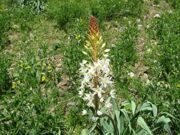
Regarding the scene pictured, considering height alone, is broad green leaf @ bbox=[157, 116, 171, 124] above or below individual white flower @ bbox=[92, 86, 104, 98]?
below

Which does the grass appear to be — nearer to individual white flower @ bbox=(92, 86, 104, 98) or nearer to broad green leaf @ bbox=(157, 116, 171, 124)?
broad green leaf @ bbox=(157, 116, 171, 124)

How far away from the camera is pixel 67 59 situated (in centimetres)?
951

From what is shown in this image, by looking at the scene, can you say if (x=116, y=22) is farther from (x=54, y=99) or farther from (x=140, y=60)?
(x=54, y=99)

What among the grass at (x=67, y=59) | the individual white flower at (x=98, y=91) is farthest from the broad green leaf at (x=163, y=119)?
the individual white flower at (x=98, y=91)

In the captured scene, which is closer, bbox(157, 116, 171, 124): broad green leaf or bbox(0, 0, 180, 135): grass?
bbox(157, 116, 171, 124): broad green leaf

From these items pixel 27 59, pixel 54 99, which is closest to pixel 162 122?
pixel 54 99

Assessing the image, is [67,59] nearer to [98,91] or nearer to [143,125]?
[143,125]

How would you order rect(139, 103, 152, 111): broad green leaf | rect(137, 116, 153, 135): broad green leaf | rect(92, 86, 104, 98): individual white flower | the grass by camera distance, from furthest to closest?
the grass
rect(139, 103, 152, 111): broad green leaf
rect(137, 116, 153, 135): broad green leaf
rect(92, 86, 104, 98): individual white flower

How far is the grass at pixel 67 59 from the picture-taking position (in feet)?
25.0

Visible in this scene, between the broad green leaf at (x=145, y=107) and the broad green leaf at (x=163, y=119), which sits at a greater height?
the broad green leaf at (x=145, y=107)

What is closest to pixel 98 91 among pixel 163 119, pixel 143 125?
pixel 143 125

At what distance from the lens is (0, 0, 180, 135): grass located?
7.63 meters

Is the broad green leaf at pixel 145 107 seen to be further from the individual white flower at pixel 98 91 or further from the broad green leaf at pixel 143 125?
the individual white flower at pixel 98 91

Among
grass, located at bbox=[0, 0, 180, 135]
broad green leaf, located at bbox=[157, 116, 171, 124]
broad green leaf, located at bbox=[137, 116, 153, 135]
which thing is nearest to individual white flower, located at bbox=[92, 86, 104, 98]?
broad green leaf, located at bbox=[137, 116, 153, 135]
